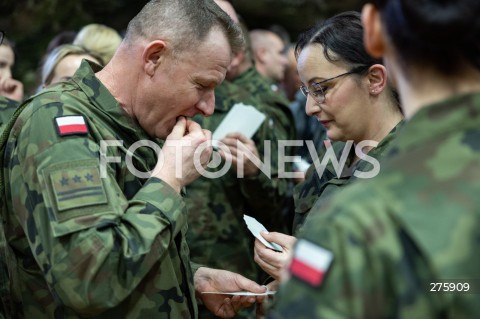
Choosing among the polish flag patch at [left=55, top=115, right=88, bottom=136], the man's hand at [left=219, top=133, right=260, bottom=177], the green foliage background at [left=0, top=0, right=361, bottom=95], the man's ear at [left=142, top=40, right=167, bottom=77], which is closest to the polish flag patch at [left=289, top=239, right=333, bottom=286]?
the polish flag patch at [left=55, top=115, right=88, bottom=136]

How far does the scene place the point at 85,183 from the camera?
7.23 feet

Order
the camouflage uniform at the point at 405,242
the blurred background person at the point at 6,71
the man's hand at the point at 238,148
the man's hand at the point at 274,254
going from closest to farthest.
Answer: the camouflage uniform at the point at 405,242 < the man's hand at the point at 274,254 < the man's hand at the point at 238,148 < the blurred background person at the point at 6,71

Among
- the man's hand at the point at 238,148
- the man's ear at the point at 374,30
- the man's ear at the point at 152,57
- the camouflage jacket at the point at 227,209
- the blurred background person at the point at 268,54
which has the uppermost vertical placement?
the man's ear at the point at 374,30

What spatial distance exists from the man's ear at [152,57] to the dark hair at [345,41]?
2.47 ft

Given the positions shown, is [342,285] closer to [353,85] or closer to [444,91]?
[444,91]

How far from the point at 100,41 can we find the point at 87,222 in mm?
3086

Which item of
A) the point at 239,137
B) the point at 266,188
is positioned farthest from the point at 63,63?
the point at 266,188

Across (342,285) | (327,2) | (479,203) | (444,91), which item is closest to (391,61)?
(444,91)

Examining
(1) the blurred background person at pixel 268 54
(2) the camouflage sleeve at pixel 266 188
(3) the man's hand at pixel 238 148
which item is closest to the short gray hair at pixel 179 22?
(3) the man's hand at pixel 238 148

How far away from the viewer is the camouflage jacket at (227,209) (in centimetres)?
434

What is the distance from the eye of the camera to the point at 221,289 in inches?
110

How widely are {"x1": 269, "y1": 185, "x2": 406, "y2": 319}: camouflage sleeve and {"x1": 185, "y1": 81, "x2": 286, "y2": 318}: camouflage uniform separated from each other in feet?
9.42

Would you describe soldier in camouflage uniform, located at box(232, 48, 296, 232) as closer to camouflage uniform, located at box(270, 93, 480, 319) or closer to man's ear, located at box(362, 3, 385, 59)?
man's ear, located at box(362, 3, 385, 59)

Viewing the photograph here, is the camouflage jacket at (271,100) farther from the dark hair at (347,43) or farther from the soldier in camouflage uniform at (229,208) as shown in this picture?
the dark hair at (347,43)
